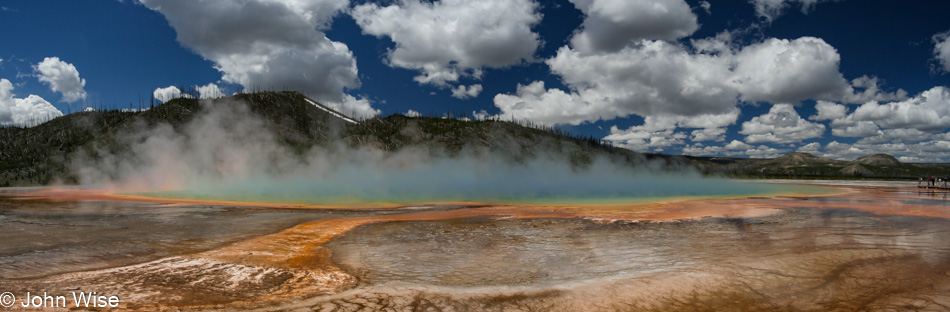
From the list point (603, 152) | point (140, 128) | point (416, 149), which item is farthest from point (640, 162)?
point (140, 128)

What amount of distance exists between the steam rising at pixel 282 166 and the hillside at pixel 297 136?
2.61 m

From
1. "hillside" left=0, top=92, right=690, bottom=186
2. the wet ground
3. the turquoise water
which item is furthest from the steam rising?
the wet ground

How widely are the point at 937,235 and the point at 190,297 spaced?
1709 centimetres

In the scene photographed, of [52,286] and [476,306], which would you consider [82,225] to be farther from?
[476,306]

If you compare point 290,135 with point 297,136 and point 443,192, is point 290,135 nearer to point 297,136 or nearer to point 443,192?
point 297,136

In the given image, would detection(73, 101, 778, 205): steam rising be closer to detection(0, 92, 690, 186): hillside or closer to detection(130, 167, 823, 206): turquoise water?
detection(130, 167, 823, 206): turquoise water

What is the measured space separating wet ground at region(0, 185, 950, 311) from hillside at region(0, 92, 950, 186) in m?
82.8

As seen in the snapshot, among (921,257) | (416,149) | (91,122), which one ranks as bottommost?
(921,257)

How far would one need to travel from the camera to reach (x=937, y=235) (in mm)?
10992

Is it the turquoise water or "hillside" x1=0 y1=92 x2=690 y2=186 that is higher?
"hillside" x1=0 y1=92 x2=690 y2=186

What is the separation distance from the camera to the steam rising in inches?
2331

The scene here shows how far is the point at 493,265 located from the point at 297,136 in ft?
434

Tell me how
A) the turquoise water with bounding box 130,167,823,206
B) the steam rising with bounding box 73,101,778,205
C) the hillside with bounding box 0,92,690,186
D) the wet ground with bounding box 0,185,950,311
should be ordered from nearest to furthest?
the wet ground with bounding box 0,185,950,311 < the turquoise water with bounding box 130,167,823,206 < the steam rising with bounding box 73,101,778,205 < the hillside with bounding box 0,92,690,186

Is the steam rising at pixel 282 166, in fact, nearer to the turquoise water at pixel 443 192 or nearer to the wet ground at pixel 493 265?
the turquoise water at pixel 443 192
